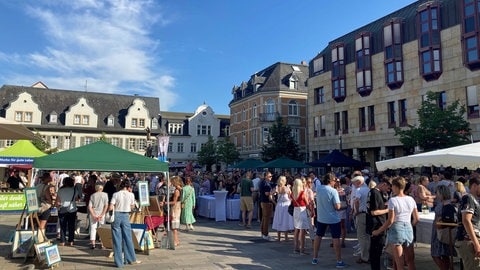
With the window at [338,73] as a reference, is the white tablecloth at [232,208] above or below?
below

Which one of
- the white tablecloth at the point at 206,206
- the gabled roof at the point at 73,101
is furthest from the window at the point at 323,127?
the gabled roof at the point at 73,101

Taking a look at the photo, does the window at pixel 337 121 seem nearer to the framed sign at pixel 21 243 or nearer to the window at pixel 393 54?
the window at pixel 393 54

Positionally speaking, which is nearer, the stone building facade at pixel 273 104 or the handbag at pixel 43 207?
the handbag at pixel 43 207

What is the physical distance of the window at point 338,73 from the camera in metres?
35.2

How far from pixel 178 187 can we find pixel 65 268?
4139mm

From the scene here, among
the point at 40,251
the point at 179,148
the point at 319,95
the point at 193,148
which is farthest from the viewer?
the point at 193,148

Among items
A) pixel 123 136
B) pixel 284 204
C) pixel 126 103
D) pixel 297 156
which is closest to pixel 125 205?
pixel 284 204

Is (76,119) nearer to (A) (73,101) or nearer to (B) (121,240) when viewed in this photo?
(A) (73,101)

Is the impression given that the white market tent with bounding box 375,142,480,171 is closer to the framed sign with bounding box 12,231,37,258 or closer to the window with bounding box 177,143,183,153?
the framed sign with bounding box 12,231,37,258

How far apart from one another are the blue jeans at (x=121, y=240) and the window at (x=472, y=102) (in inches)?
952

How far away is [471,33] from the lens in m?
24.4

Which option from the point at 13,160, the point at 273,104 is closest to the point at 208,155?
the point at 273,104

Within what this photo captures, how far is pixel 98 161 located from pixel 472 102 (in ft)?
80.4

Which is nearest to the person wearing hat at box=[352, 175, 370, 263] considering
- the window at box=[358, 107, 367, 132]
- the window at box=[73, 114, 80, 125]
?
the window at box=[358, 107, 367, 132]
